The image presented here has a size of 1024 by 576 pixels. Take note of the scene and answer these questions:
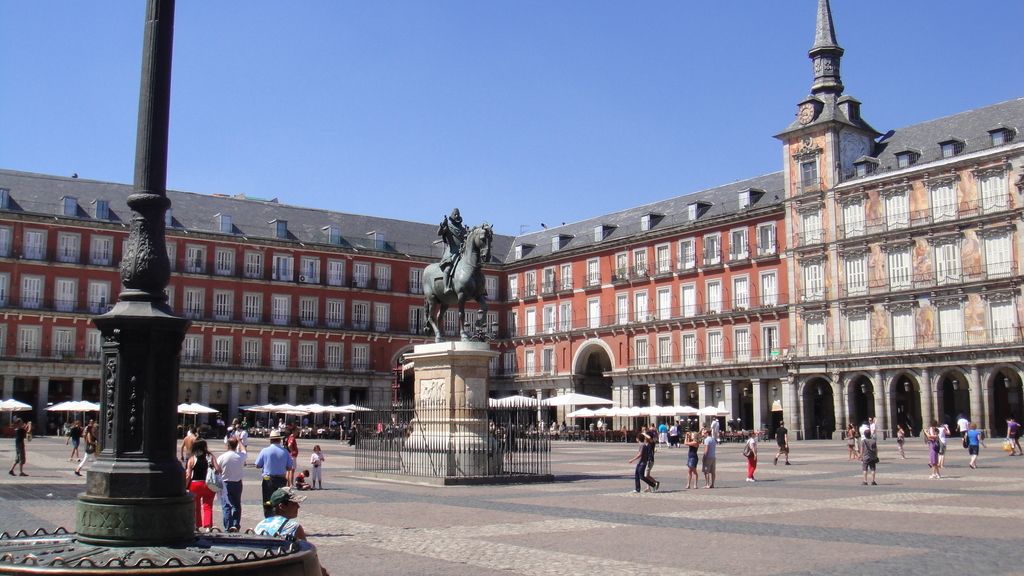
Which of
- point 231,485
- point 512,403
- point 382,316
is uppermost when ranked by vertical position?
point 382,316

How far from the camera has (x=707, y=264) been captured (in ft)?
190

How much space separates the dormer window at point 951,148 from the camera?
4746 centimetres

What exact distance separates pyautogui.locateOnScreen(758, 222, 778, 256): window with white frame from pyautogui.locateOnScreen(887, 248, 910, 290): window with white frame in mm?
6859

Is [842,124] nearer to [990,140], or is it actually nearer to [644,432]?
[990,140]

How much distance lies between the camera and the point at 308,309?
66500mm

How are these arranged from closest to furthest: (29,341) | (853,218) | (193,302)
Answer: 1. (853,218)
2. (29,341)
3. (193,302)

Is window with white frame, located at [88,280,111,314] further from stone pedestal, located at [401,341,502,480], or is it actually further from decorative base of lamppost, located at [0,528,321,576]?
decorative base of lamppost, located at [0,528,321,576]

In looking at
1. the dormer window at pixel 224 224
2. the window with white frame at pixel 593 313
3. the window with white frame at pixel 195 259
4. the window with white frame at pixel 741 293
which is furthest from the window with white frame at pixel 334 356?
the window with white frame at pixel 741 293

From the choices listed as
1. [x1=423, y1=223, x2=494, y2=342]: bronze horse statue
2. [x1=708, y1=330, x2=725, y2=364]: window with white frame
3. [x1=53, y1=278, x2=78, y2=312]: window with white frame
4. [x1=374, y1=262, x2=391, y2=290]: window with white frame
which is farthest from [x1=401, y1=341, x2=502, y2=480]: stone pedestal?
[x1=374, y1=262, x2=391, y2=290]: window with white frame

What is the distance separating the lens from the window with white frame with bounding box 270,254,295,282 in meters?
65.5

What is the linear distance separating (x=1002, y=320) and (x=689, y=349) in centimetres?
1851

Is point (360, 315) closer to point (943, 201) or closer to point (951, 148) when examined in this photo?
point (943, 201)

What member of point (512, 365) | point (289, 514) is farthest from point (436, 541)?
point (512, 365)

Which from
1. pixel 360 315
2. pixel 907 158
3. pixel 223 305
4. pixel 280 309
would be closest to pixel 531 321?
pixel 360 315
